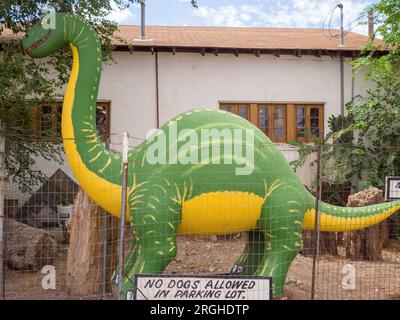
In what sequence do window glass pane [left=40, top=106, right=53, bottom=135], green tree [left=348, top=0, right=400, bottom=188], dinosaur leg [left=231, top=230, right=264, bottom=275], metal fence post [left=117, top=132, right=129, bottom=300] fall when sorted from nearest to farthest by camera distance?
metal fence post [left=117, top=132, right=129, bottom=300] → dinosaur leg [left=231, top=230, right=264, bottom=275] → window glass pane [left=40, top=106, right=53, bottom=135] → green tree [left=348, top=0, right=400, bottom=188]

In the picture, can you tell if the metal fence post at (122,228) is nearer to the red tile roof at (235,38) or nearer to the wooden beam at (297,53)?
the red tile roof at (235,38)

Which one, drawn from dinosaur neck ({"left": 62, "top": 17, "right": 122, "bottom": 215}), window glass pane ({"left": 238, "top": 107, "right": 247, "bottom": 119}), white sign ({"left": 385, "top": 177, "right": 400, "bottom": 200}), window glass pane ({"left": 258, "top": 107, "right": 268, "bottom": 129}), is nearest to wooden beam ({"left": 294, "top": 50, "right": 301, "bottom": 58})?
window glass pane ({"left": 258, "top": 107, "right": 268, "bottom": 129})

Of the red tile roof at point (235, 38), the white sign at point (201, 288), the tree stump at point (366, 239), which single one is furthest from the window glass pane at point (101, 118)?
the white sign at point (201, 288)

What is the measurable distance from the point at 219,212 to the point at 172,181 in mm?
520

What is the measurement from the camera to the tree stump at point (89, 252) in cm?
519

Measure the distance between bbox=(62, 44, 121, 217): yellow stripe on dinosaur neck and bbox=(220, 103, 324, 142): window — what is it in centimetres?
672

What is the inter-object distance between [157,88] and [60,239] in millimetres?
3949

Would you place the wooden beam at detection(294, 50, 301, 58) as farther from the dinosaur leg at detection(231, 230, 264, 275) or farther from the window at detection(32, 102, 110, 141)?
the dinosaur leg at detection(231, 230, 264, 275)

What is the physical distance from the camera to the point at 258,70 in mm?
10406

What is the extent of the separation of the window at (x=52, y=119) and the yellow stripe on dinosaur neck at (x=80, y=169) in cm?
258

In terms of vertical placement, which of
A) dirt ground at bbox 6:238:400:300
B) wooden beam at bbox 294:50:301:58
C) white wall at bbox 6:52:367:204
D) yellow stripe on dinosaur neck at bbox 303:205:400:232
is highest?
wooden beam at bbox 294:50:301:58

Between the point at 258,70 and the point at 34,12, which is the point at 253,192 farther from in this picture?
the point at 258,70

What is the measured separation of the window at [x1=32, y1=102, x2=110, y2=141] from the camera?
26.5 ft

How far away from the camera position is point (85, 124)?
3.94 m
